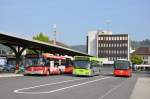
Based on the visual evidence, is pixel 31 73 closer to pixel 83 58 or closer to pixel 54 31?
pixel 83 58

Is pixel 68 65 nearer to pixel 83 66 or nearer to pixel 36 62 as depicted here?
pixel 83 66

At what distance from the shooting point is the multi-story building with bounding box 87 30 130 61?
555 ft

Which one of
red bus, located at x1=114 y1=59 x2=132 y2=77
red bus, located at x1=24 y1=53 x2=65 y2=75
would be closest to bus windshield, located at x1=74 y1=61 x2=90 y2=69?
red bus, located at x1=24 y1=53 x2=65 y2=75

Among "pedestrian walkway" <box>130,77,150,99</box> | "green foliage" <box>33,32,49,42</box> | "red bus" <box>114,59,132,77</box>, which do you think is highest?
"green foliage" <box>33,32,49,42</box>

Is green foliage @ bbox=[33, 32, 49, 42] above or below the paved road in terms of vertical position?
above

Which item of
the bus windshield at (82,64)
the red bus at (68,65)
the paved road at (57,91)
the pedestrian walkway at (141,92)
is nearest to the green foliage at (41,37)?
the red bus at (68,65)

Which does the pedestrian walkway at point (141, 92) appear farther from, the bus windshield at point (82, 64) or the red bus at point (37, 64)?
the red bus at point (37, 64)

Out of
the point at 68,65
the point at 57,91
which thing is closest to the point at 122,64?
the point at 68,65

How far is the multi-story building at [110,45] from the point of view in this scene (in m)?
169

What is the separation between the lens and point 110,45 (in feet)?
568

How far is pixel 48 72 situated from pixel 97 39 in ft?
426

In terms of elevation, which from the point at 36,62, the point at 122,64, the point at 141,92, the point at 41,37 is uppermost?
the point at 41,37

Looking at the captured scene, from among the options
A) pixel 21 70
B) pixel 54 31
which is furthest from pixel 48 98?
pixel 54 31

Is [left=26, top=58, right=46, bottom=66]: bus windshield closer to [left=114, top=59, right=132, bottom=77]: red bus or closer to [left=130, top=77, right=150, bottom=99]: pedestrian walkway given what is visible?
[left=114, top=59, right=132, bottom=77]: red bus
